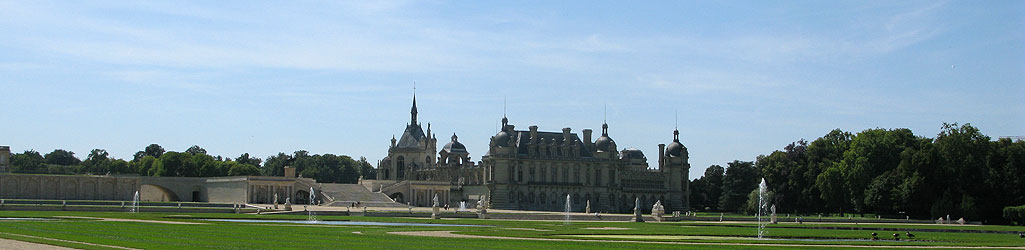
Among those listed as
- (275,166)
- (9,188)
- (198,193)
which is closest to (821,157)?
(198,193)

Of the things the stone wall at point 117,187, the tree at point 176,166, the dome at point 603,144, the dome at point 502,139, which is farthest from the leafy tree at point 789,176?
the tree at point 176,166

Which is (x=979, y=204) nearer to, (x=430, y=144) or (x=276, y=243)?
(x=276, y=243)

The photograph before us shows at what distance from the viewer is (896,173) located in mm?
84438

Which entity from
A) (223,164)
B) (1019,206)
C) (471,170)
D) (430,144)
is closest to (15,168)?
(223,164)

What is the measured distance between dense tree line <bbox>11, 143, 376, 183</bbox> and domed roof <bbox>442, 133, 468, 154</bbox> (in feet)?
61.2

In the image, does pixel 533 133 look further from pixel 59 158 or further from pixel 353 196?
pixel 59 158

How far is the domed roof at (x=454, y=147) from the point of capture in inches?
5402

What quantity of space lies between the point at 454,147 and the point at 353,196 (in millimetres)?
32505

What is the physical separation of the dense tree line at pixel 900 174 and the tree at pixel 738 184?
4.08m

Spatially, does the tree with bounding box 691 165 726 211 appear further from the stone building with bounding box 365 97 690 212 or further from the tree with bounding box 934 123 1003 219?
the tree with bounding box 934 123 1003 219

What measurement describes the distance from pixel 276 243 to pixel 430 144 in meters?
119

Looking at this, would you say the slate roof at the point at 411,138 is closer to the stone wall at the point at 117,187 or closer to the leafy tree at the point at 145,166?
the leafy tree at the point at 145,166

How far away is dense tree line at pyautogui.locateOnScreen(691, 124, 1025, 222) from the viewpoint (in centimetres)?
7756

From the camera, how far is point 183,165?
130750mm
